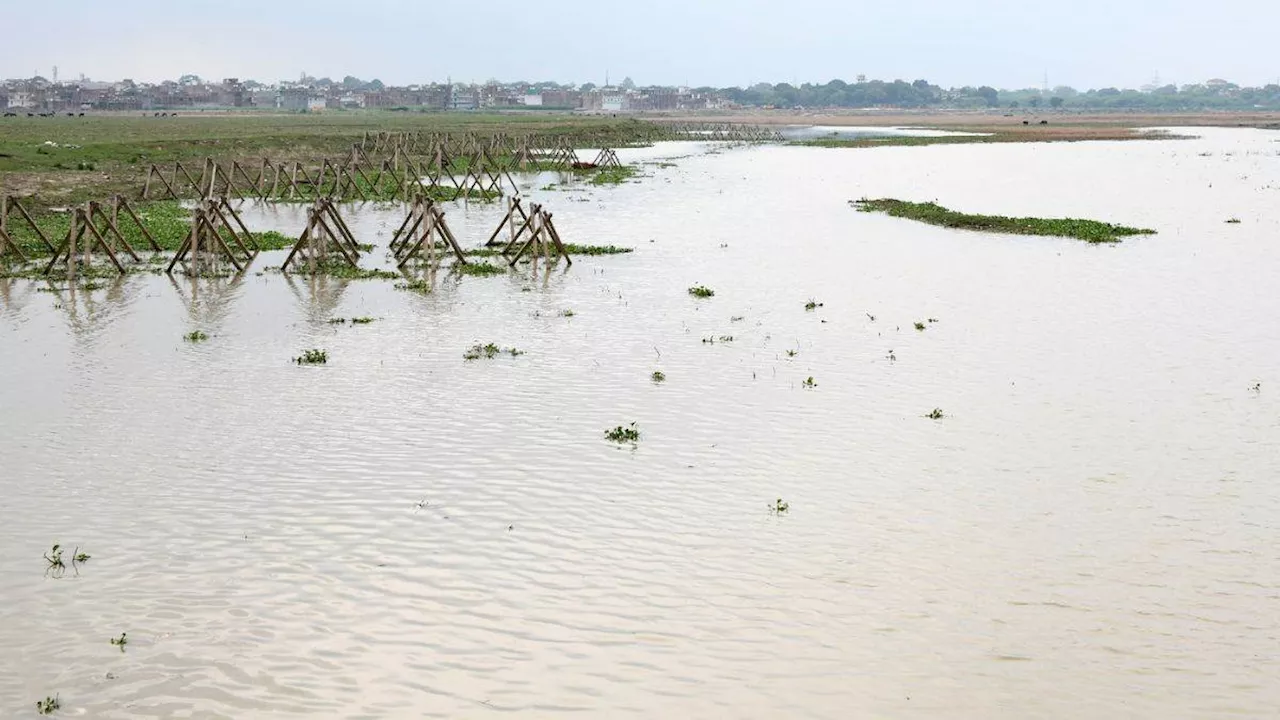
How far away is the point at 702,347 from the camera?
22.5m

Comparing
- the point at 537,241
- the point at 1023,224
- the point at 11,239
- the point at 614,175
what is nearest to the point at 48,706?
the point at 537,241

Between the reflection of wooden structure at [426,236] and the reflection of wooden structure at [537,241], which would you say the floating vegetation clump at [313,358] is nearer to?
the reflection of wooden structure at [426,236]

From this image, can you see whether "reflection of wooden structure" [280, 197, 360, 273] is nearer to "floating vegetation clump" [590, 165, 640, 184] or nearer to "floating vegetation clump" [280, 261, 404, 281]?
"floating vegetation clump" [280, 261, 404, 281]

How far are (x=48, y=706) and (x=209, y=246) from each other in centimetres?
2507

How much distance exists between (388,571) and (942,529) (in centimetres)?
649

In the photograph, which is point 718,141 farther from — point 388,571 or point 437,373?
point 388,571

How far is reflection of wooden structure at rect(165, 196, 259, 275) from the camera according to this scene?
30188mm

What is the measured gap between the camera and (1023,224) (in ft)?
131

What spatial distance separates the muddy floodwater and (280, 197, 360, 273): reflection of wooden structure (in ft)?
8.20

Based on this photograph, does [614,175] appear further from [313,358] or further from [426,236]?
[313,358]

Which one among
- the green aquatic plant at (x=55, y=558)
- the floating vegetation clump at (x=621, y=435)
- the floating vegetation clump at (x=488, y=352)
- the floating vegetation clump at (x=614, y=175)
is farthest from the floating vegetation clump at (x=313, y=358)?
the floating vegetation clump at (x=614, y=175)

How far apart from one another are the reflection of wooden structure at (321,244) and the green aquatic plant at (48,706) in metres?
21.9

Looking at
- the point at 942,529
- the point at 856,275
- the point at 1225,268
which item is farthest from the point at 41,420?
the point at 1225,268

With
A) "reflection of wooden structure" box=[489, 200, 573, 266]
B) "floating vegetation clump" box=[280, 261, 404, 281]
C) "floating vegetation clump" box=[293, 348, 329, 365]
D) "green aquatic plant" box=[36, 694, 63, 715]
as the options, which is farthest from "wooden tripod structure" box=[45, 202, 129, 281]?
"green aquatic plant" box=[36, 694, 63, 715]
